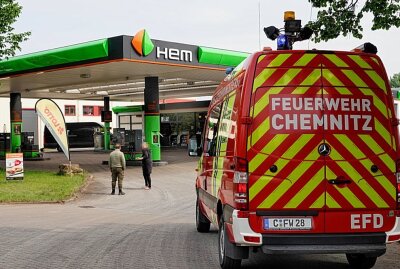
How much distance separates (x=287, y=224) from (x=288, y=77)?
1584mm

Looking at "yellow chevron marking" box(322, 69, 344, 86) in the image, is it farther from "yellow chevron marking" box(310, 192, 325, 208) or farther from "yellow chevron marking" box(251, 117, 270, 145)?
"yellow chevron marking" box(310, 192, 325, 208)

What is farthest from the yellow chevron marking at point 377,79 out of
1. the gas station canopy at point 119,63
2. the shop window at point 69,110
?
the shop window at point 69,110

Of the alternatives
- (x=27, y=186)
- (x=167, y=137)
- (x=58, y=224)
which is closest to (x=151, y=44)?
(x=27, y=186)

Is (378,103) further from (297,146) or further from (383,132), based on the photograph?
(297,146)

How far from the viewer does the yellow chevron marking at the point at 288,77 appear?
6.04 meters

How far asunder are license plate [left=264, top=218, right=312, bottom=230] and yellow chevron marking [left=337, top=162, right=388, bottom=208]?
0.51 metres

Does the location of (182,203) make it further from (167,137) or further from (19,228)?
(167,137)

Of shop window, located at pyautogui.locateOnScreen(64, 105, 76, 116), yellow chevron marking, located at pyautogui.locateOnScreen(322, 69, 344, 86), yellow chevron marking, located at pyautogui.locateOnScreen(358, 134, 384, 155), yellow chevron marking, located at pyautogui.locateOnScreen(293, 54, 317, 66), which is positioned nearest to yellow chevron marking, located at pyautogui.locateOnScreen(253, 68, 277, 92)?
yellow chevron marking, located at pyautogui.locateOnScreen(293, 54, 317, 66)

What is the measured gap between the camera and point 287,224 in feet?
19.3

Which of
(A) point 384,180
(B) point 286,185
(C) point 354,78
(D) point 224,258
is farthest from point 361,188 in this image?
(D) point 224,258

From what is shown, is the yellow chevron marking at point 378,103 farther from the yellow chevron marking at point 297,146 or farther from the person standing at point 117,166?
the person standing at point 117,166

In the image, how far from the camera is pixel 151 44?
958 inches

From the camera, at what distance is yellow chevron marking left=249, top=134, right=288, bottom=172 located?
5906 millimetres

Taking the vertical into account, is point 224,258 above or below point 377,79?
below
